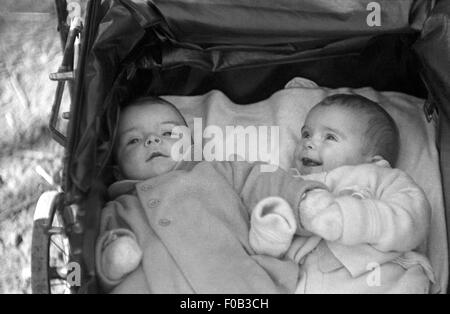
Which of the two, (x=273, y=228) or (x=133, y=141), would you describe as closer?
(x=273, y=228)

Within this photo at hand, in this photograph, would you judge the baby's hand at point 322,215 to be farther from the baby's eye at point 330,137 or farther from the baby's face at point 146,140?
the baby's face at point 146,140

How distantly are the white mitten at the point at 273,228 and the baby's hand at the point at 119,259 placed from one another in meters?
0.17

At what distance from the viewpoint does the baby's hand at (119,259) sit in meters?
0.96

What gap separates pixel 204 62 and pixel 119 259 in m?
0.46

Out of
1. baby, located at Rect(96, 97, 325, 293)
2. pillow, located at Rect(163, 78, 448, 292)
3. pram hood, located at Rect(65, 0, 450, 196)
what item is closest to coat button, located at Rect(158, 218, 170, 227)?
baby, located at Rect(96, 97, 325, 293)

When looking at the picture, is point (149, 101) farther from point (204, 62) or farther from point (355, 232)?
point (355, 232)

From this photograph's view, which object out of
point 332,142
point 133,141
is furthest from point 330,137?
point 133,141

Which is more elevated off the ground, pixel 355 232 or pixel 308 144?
pixel 308 144

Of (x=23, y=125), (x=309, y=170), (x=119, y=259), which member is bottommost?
(x=119, y=259)

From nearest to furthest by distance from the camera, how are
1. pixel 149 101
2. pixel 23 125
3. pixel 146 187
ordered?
pixel 146 187
pixel 149 101
pixel 23 125

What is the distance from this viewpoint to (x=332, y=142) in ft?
3.70

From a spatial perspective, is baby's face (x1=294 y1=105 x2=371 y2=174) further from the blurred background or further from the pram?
the blurred background
